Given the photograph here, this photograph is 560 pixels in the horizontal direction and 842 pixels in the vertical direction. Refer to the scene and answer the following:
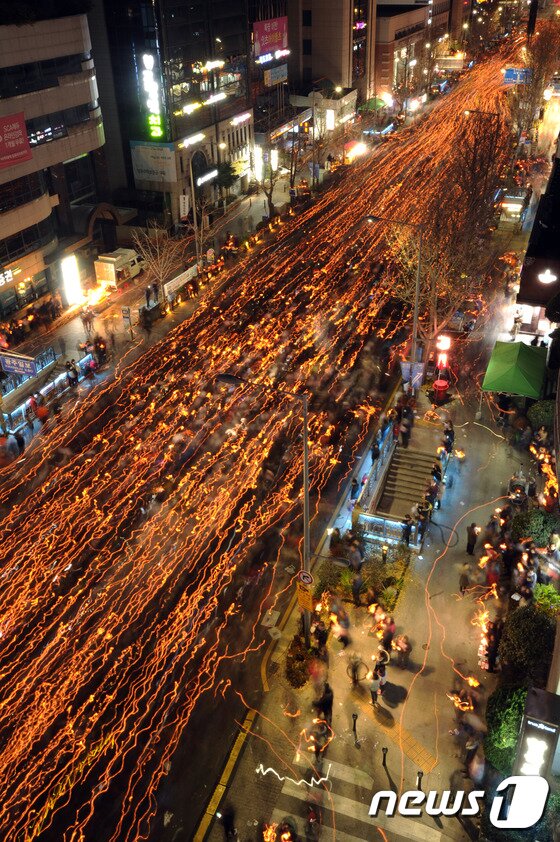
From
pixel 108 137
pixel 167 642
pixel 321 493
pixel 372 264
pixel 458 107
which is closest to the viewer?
pixel 167 642

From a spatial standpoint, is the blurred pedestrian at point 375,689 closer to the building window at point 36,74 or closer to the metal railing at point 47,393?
the metal railing at point 47,393

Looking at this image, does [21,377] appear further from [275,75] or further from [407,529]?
[275,75]

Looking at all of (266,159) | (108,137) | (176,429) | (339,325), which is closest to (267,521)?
(176,429)

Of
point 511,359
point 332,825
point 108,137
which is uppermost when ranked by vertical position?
point 108,137

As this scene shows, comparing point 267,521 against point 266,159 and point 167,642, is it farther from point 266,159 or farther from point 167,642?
point 266,159

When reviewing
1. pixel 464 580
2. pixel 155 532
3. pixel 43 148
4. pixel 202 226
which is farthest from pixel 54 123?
pixel 464 580

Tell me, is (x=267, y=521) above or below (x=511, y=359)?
below

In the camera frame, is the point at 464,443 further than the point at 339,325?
No
